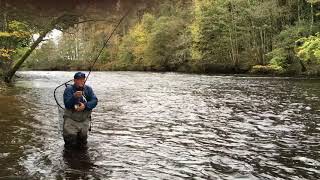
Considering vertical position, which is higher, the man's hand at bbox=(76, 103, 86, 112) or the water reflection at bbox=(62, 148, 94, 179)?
the man's hand at bbox=(76, 103, 86, 112)

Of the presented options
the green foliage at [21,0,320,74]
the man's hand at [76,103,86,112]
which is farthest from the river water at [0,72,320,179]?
the green foliage at [21,0,320,74]

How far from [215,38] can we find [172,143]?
157ft

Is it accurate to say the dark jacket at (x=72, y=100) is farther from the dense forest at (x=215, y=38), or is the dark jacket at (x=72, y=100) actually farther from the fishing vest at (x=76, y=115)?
the dense forest at (x=215, y=38)

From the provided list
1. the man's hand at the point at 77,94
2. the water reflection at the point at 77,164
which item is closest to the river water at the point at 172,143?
the water reflection at the point at 77,164

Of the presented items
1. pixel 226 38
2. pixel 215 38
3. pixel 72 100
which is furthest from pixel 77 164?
pixel 215 38

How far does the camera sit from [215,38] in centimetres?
5816

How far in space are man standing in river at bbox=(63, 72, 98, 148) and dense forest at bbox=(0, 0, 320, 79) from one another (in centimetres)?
1864

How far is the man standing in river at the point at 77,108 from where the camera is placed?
10.0 metres

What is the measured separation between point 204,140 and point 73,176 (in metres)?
4.31

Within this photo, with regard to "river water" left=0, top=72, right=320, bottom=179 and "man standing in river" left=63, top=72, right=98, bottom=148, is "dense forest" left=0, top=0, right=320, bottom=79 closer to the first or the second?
"river water" left=0, top=72, right=320, bottom=179

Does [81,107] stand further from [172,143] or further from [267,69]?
[267,69]

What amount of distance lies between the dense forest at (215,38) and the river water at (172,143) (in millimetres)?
14318

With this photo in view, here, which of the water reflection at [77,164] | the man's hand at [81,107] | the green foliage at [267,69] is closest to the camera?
the water reflection at [77,164]

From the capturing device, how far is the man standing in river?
396 inches
